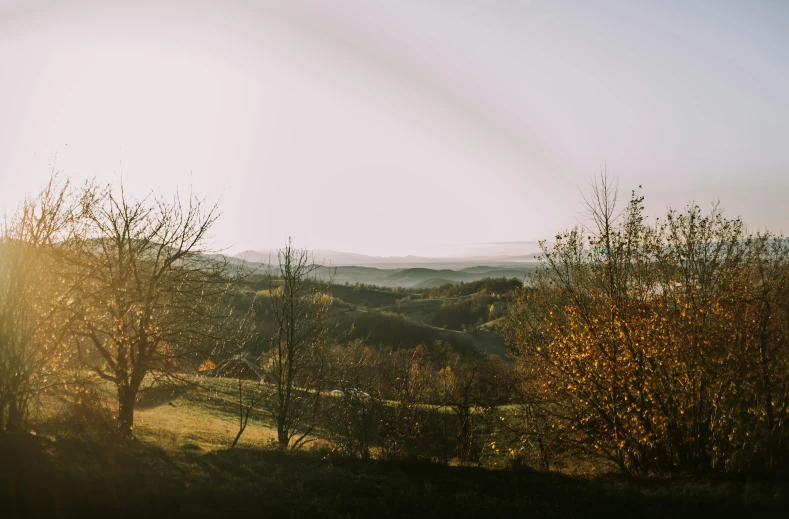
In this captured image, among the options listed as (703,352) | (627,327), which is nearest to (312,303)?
(627,327)

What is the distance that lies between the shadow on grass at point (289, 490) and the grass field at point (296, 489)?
26 millimetres

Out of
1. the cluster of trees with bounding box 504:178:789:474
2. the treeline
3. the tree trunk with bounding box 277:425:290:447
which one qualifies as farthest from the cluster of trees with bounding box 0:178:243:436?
the treeline

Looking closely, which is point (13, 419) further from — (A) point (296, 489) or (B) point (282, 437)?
(B) point (282, 437)

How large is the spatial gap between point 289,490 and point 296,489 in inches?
7.5

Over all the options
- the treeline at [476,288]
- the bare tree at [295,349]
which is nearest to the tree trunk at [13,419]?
the bare tree at [295,349]

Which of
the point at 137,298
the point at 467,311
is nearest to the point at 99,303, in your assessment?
the point at 137,298

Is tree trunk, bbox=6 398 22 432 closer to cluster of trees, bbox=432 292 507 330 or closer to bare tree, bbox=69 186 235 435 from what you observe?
bare tree, bbox=69 186 235 435

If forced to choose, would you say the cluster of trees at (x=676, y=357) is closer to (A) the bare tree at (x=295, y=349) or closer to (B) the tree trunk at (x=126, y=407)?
(A) the bare tree at (x=295, y=349)

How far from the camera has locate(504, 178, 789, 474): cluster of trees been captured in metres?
14.2

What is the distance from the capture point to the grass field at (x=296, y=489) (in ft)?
33.5

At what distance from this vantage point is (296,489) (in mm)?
13102

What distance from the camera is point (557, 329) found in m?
17.1

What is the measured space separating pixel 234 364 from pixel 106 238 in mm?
8167

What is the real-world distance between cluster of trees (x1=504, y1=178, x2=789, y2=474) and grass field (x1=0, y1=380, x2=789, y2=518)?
1482mm
